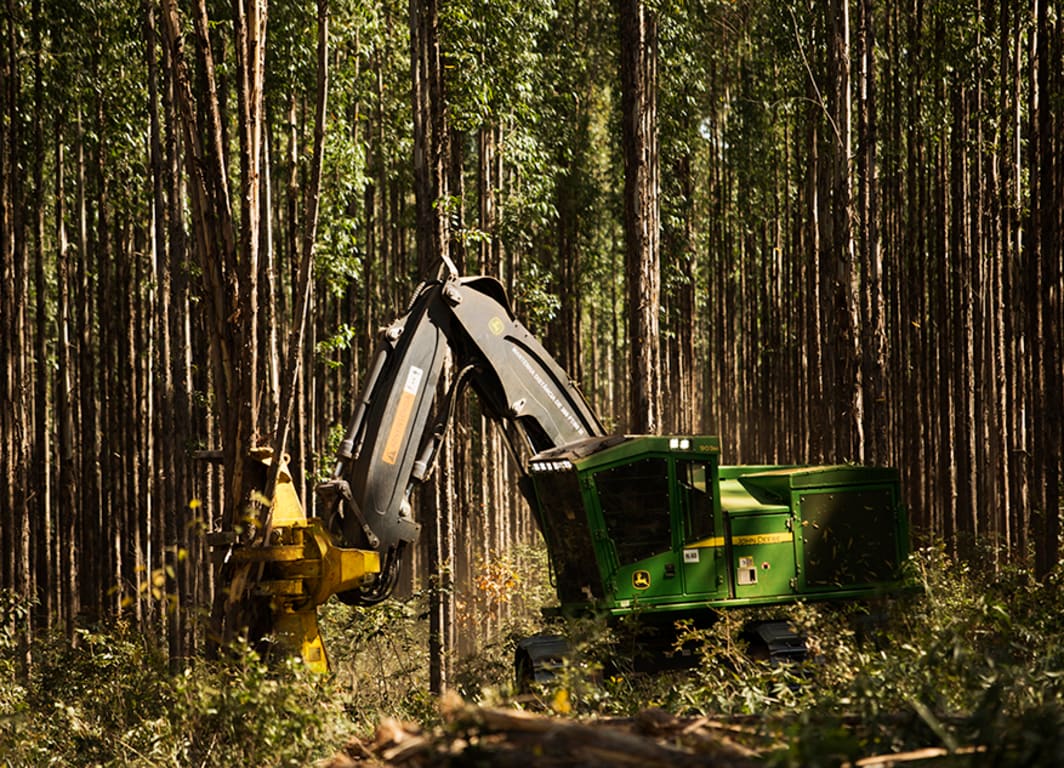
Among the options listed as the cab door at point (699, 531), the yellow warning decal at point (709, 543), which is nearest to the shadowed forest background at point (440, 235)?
the cab door at point (699, 531)

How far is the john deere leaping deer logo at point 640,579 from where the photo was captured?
1020cm

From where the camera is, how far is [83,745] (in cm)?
977

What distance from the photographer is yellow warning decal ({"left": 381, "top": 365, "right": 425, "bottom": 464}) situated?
9695mm

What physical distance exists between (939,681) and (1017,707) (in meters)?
0.64

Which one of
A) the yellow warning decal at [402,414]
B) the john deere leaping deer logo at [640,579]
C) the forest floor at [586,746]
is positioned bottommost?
the john deere leaping deer logo at [640,579]

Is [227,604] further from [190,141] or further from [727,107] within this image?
[727,107]

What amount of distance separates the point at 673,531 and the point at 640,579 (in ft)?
1.60

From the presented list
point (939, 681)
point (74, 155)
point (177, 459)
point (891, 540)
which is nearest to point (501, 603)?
point (177, 459)

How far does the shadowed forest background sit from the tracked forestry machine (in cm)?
109

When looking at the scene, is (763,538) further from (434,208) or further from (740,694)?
(434,208)

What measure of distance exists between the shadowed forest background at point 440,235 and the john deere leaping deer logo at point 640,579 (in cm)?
327

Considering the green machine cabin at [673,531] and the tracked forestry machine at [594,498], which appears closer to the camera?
the tracked forestry machine at [594,498]

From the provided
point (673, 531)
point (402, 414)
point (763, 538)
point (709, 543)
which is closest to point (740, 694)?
point (673, 531)

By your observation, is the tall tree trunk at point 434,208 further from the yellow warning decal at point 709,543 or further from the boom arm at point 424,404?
the yellow warning decal at point 709,543
